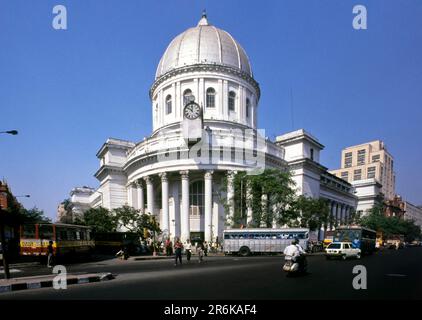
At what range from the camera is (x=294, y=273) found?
15203 millimetres

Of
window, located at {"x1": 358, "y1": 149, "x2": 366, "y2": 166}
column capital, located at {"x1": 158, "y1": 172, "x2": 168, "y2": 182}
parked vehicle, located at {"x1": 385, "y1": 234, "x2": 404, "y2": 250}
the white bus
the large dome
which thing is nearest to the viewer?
the white bus

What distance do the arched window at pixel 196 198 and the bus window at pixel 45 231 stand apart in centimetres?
2416

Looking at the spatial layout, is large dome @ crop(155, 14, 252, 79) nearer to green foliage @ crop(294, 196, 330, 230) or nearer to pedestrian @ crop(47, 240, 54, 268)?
green foliage @ crop(294, 196, 330, 230)

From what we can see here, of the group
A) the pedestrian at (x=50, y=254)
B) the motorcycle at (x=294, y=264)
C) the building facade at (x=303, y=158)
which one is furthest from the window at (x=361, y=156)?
the motorcycle at (x=294, y=264)

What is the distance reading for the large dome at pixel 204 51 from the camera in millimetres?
56375

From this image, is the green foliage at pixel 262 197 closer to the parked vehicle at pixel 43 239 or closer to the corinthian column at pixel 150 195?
the corinthian column at pixel 150 195

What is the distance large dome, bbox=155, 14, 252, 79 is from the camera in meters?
56.4

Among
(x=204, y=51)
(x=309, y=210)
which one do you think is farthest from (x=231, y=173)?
(x=204, y=51)

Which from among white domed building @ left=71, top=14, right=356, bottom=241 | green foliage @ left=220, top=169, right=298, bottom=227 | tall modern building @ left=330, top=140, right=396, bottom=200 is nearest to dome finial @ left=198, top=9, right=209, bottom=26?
white domed building @ left=71, top=14, right=356, bottom=241

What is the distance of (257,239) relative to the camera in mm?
36438

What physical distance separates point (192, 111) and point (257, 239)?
19.7 meters

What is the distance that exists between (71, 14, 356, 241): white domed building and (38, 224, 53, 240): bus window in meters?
20.8

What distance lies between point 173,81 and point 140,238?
26.8 metres
